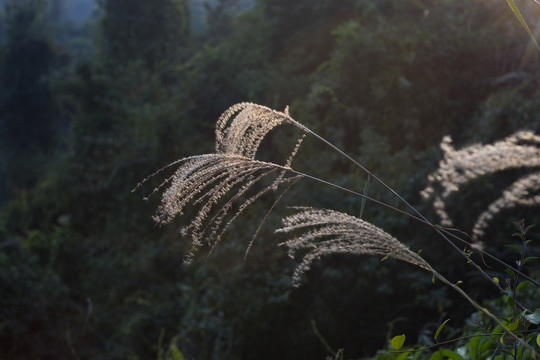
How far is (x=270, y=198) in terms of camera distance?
5.81 m

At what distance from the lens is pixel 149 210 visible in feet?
27.0

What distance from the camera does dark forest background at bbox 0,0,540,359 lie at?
4.29 meters

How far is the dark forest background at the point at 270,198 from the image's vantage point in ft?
14.1

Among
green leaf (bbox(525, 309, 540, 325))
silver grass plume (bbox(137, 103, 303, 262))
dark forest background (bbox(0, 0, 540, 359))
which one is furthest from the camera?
dark forest background (bbox(0, 0, 540, 359))

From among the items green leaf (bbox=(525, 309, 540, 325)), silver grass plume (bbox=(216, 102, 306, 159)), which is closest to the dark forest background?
silver grass plume (bbox=(216, 102, 306, 159))

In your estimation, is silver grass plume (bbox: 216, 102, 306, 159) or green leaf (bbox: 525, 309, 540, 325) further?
silver grass plume (bbox: 216, 102, 306, 159)

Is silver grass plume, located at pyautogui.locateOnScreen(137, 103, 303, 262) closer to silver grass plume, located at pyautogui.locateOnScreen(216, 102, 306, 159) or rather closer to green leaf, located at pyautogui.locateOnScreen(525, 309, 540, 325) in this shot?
silver grass plume, located at pyautogui.locateOnScreen(216, 102, 306, 159)

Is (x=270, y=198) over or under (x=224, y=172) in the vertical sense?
under

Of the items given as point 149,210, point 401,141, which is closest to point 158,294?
point 149,210

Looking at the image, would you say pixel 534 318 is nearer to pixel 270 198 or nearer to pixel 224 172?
pixel 224 172

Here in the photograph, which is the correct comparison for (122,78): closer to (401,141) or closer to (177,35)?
(177,35)

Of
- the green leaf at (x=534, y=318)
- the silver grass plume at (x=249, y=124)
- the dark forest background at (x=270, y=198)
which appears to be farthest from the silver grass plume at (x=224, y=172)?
the green leaf at (x=534, y=318)

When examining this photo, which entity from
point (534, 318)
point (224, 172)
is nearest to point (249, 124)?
point (224, 172)

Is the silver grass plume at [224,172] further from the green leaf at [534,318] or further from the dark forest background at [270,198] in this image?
the green leaf at [534,318]
